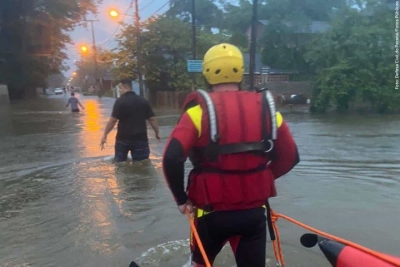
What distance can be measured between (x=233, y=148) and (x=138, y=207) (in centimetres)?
359

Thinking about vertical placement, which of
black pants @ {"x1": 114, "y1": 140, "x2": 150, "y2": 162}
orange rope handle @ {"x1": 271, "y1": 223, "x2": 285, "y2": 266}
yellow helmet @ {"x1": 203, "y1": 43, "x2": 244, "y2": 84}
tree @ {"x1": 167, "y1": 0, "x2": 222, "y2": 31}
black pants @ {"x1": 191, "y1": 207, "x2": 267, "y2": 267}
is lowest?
black pants @ {"x1": 114, "y1": 140, "x2": 150, "y2": 162}

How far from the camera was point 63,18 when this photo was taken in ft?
142

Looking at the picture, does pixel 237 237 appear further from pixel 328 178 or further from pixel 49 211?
pixel 328 178

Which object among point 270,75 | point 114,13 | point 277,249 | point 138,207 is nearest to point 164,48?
point 114,13

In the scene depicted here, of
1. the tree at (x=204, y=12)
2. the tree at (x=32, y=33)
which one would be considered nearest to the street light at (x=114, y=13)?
the tree at (x=32, y=33)

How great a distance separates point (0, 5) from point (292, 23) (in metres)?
23.8

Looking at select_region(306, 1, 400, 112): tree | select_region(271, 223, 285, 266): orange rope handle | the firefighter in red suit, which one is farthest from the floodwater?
select_region(306, 1, 400, 112): tree

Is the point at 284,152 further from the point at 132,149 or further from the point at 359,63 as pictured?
the point at 359,63

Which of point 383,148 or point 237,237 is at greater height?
point 237,237

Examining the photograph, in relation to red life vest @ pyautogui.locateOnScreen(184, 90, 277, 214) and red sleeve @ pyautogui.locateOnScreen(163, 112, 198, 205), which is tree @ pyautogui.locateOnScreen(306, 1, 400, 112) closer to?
red life vest @ pyautogui.locateOnScreen(184, 90, 277, 214)

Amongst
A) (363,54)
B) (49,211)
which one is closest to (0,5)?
(363,54)

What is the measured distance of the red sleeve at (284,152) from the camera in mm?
3088

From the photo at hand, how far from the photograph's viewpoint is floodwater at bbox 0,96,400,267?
4.62 meters

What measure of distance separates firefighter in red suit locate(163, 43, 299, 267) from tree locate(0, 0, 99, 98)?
40.2 metres
